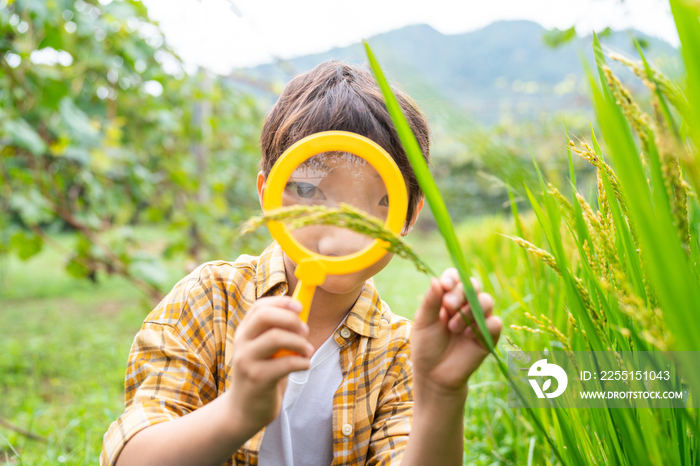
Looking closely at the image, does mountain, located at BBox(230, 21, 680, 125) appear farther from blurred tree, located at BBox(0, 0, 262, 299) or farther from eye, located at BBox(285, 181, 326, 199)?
eye, located at BBox(285, 181, 326, 199)

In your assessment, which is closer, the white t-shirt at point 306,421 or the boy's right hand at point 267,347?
the boy's right hand at point 267,347

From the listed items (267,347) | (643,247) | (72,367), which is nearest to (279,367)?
(267,347)

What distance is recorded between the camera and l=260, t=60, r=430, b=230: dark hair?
44.8 inches

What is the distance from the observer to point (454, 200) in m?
15.4

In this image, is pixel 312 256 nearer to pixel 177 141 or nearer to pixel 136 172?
pixel 136 172

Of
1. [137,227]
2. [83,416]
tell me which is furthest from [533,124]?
[83,416]

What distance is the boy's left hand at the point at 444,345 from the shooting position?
0.73 metres

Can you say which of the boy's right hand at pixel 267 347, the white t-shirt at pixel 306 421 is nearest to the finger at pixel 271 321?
the boy's right hand at pixel 267 347

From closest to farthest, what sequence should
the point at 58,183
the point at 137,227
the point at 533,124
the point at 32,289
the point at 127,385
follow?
1. the point at 127,385
2. the point at 58,183
3. the point at 32,289
4. the point at 137,227
5. the point at 533,124

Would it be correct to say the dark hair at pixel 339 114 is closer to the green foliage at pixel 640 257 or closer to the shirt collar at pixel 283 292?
the shirt collar at pixel 283 292

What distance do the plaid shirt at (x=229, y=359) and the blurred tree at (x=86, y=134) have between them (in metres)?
1.73

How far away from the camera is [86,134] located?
101 inches

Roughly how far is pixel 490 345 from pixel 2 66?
2786 millimetres

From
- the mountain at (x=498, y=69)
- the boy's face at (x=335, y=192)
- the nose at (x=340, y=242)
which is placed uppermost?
the mountain at (x=498, y=69)
